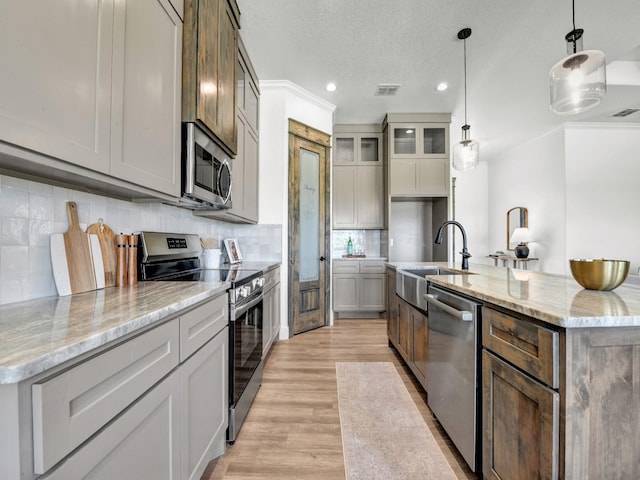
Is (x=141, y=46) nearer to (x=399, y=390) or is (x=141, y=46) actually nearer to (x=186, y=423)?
(x=186, y=423)

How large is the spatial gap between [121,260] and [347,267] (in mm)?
3417

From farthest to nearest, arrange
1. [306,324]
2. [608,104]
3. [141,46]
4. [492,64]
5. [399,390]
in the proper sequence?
[608,104]
[306,324]
[492,64]
[399,390]
[141,46]

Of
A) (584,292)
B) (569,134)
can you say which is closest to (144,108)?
(584,292)

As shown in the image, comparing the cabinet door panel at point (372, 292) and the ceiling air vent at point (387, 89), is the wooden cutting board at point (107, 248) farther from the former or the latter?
the cabinet door panel at point (372, 292)

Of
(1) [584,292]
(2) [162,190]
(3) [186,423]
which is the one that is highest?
(2) [162,190]

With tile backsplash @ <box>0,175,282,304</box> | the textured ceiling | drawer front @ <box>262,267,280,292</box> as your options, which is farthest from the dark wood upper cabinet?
drawer front @ <box>262,267,280,292</box>

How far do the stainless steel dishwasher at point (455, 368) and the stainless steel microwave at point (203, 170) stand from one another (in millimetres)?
1524

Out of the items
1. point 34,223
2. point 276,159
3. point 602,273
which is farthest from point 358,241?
point 34,223

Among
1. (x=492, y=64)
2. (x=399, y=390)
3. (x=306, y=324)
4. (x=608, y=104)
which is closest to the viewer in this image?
(x=399, y=390)

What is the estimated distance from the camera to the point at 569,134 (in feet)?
16.5

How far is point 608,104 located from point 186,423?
6250 mm

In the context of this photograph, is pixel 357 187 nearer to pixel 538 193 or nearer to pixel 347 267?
pixel 347 267

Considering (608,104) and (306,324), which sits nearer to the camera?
(306,324)

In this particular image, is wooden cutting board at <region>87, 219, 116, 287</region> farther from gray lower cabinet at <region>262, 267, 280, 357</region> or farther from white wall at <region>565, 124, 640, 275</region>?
white wall at <region>565, 124, 640, 275</region>
